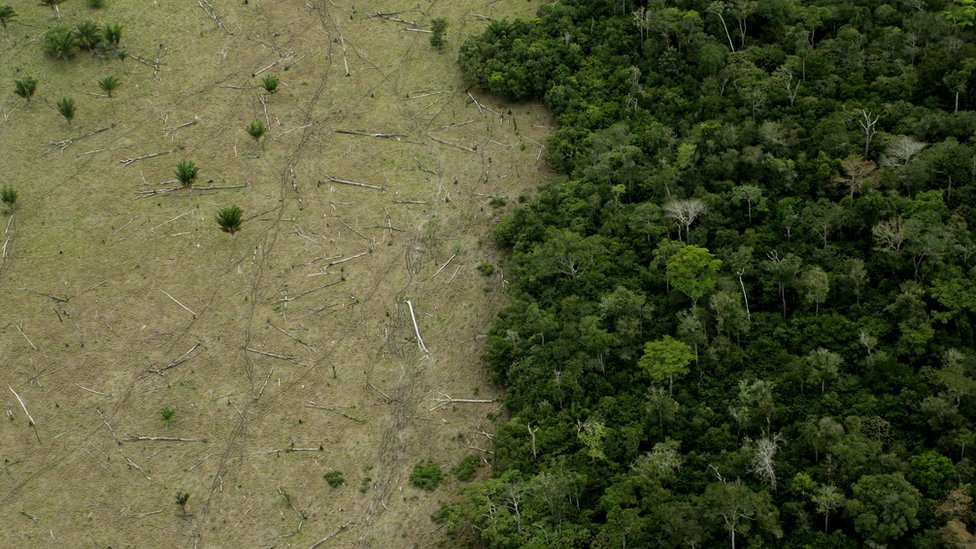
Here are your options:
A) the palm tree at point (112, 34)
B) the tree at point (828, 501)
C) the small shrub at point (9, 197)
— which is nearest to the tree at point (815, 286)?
the tree at point (828, 501)

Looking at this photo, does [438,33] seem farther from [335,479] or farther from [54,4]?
[335,479]

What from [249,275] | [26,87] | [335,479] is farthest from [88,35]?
[335,479]

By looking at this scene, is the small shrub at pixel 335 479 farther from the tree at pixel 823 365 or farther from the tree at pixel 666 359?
the tree at pixel 823 365

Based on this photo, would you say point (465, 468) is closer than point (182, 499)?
No

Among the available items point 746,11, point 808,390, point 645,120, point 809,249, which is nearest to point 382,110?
point 645,120

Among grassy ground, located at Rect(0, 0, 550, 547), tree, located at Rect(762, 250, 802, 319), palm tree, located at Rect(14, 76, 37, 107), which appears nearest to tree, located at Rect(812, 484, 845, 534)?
tree, located at Rect(762, 250, 802, 319)

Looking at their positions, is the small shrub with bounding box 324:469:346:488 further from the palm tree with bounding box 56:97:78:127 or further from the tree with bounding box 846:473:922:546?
the palm tree with bounding box 56:97:78:127

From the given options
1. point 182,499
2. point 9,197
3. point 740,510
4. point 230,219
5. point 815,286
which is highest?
point 815,286
